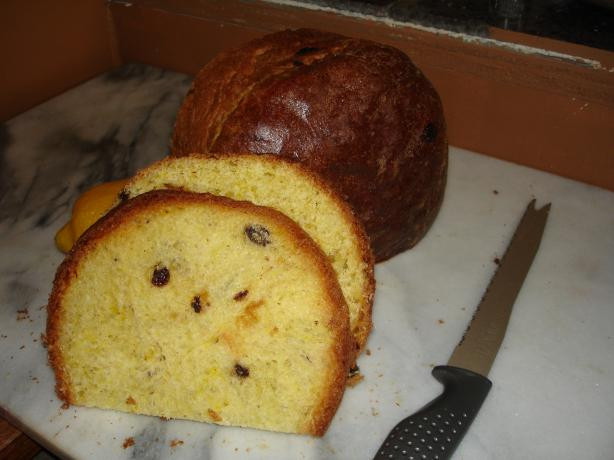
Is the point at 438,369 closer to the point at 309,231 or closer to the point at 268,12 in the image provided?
the point at 309,231

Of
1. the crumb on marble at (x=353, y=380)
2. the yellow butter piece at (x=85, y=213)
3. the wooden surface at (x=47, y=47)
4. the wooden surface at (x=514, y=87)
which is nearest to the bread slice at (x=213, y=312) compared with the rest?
the crumb on marble at (x=353, y=380)

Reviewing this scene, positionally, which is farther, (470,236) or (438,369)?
(470,236)

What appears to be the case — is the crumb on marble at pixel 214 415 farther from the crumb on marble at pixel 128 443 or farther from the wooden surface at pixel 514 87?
the wooden surface at pixel 514 87

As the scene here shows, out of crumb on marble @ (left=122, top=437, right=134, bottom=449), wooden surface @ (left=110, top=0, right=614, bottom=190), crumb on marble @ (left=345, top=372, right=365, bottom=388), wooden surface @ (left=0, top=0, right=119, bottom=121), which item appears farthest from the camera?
→ wooden surface @ (left=0, top=0, right=119, bottom=121)

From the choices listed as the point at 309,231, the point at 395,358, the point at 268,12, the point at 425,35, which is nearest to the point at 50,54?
the point at 268,12

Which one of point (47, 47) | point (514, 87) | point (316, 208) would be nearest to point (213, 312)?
point (316, 208)

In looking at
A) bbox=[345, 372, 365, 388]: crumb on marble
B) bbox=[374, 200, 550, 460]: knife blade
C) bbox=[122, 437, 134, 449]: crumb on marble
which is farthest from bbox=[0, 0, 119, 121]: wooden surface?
bbox=[374, 200, 550, 460]: knife blade

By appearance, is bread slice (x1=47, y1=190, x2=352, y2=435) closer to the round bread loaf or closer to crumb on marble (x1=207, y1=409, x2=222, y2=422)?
crumb on marble (x1=207, y1=409, x2=222, y2=422)
